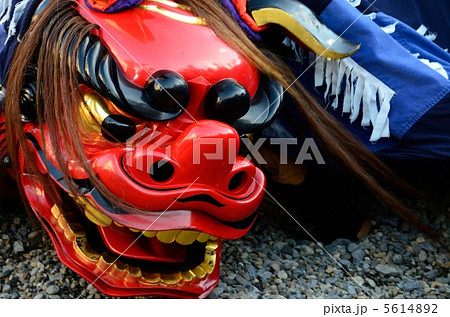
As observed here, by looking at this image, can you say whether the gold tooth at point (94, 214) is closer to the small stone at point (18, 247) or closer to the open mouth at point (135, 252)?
the open mouth at point (135, 252)

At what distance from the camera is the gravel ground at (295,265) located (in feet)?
5.08

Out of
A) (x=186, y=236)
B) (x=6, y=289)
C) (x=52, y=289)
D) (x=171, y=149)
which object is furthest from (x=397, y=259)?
(x=6, y=289)

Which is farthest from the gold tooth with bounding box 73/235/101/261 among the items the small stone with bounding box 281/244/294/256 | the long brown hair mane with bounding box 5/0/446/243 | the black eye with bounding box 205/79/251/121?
the small stone with bounding box 281/244/294/256

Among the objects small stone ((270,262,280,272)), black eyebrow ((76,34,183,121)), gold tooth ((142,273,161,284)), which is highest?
black eyebrow ((76,34,183,121))

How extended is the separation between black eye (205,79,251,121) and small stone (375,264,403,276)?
64 centimetres

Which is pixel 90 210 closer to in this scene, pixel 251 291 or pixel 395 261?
pixel 251 291

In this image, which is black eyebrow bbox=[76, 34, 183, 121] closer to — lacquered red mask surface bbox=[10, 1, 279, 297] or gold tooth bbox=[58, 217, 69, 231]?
lacquered red mask surface bbox=[10, 1, 279, 297]

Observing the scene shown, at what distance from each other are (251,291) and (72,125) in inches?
23.1

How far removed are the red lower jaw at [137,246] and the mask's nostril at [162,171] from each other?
195 millimetres

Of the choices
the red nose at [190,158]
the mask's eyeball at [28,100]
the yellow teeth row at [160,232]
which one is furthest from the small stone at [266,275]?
the mask's eyeball at [28,100]

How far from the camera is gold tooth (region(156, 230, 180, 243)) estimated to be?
1302 millimetres

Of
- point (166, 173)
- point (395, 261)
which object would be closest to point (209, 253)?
point (166, 173)

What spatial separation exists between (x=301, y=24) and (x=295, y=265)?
0.62 m

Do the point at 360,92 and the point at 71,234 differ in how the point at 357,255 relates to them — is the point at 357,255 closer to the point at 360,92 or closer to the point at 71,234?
the point at 360,92
